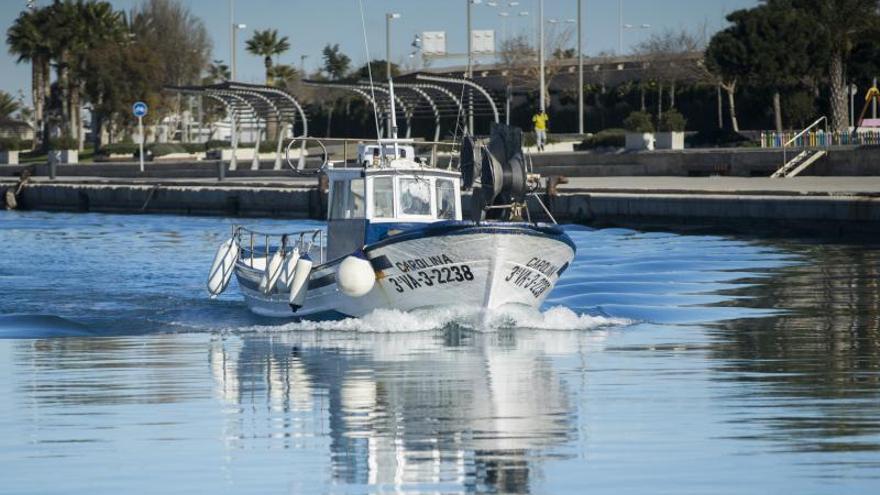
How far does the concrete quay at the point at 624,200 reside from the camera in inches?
1548

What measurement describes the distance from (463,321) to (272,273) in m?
4.05

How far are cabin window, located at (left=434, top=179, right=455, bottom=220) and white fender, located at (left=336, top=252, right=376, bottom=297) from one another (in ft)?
6.10

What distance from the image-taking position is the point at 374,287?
22.1 m

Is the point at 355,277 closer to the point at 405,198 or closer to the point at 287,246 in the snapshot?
the point at 405,198

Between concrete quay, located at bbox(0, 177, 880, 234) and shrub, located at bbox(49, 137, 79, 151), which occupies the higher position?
shrub, located at bbox(49, 137, 79, 151)

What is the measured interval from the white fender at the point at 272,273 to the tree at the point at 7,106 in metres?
169

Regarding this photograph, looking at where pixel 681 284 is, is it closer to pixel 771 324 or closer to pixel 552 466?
pixel 771 324

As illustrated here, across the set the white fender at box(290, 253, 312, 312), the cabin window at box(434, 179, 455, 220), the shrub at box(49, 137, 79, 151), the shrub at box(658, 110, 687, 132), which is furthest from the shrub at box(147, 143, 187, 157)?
the cabin window at box(434, 179, 455, 220)

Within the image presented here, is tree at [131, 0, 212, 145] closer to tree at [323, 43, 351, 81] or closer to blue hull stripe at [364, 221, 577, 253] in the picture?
tree at [323, 43, 351, 81]

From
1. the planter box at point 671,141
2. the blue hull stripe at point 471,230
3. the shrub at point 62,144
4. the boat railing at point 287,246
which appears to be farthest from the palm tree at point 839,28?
the shrub at point 62,144

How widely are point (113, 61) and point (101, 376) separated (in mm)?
92517

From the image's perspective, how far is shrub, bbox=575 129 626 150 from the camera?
70500 mm

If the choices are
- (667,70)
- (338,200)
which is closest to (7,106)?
(667,70)

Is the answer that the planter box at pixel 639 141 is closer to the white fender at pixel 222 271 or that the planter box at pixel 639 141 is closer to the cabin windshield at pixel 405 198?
the white fender at pixel 222 271
